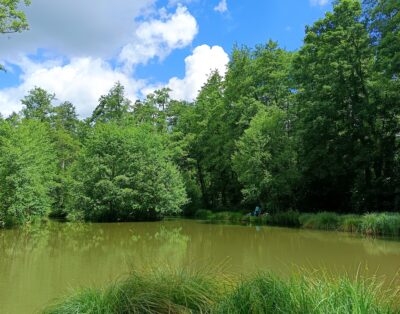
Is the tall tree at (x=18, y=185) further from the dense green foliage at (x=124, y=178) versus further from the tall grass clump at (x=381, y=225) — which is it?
the tall grass clump at (x=381, y=225)

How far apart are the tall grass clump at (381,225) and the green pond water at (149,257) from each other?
884 mm

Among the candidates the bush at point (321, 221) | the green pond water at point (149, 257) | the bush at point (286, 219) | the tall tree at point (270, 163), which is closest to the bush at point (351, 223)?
the bush at point (321, 221)

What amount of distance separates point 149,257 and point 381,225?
34.8ft

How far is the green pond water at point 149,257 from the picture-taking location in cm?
787

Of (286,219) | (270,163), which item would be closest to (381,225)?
(286,219)

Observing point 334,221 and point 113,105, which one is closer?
point 334,221

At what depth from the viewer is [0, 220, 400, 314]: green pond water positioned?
25.8 ft

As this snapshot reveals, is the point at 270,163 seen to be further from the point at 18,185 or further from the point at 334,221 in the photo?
the point at 18,185

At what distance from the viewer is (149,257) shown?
12.1 meters

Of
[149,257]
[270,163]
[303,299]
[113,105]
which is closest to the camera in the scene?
[303,299]

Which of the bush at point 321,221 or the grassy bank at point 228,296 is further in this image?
the bush at point 321,221

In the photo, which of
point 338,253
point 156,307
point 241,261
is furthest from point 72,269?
point 338,253

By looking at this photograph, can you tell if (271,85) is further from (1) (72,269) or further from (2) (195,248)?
(1) (72,269)

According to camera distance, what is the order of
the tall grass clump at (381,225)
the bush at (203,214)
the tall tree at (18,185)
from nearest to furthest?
the tall grass clump at (381,225), the tall tree at (18,185), the bush at (203,214)
